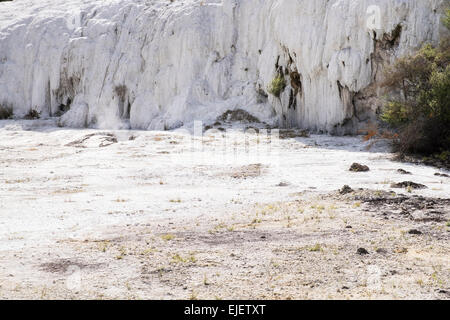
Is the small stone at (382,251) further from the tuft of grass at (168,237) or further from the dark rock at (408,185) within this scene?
the dark rock at (408,185)

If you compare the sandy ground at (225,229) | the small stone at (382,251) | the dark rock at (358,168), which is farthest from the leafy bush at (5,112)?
the small stone at (382,251)

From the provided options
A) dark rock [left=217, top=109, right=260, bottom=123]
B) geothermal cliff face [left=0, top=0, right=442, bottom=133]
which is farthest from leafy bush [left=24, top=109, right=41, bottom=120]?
dark rock [left=217, top=109, right=260, bottom=123]

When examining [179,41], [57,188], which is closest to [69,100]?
[179,41]

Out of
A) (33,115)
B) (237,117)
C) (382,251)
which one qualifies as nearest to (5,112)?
(33,115)

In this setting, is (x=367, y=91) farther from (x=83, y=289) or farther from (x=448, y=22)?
(x=83, y=289)

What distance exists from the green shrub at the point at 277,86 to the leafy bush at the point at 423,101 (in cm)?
799

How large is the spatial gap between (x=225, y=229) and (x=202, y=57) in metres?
A: 23.7

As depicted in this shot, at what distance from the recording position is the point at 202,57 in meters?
32.1

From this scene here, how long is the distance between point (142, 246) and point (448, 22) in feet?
52.3

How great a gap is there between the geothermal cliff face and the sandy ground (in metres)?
6.06

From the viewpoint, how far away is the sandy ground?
22.4 ft

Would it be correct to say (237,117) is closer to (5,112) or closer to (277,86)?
(277,86)

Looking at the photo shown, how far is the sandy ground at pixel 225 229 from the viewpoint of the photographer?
6.84 meters

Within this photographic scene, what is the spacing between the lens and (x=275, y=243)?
8766 millimetres
